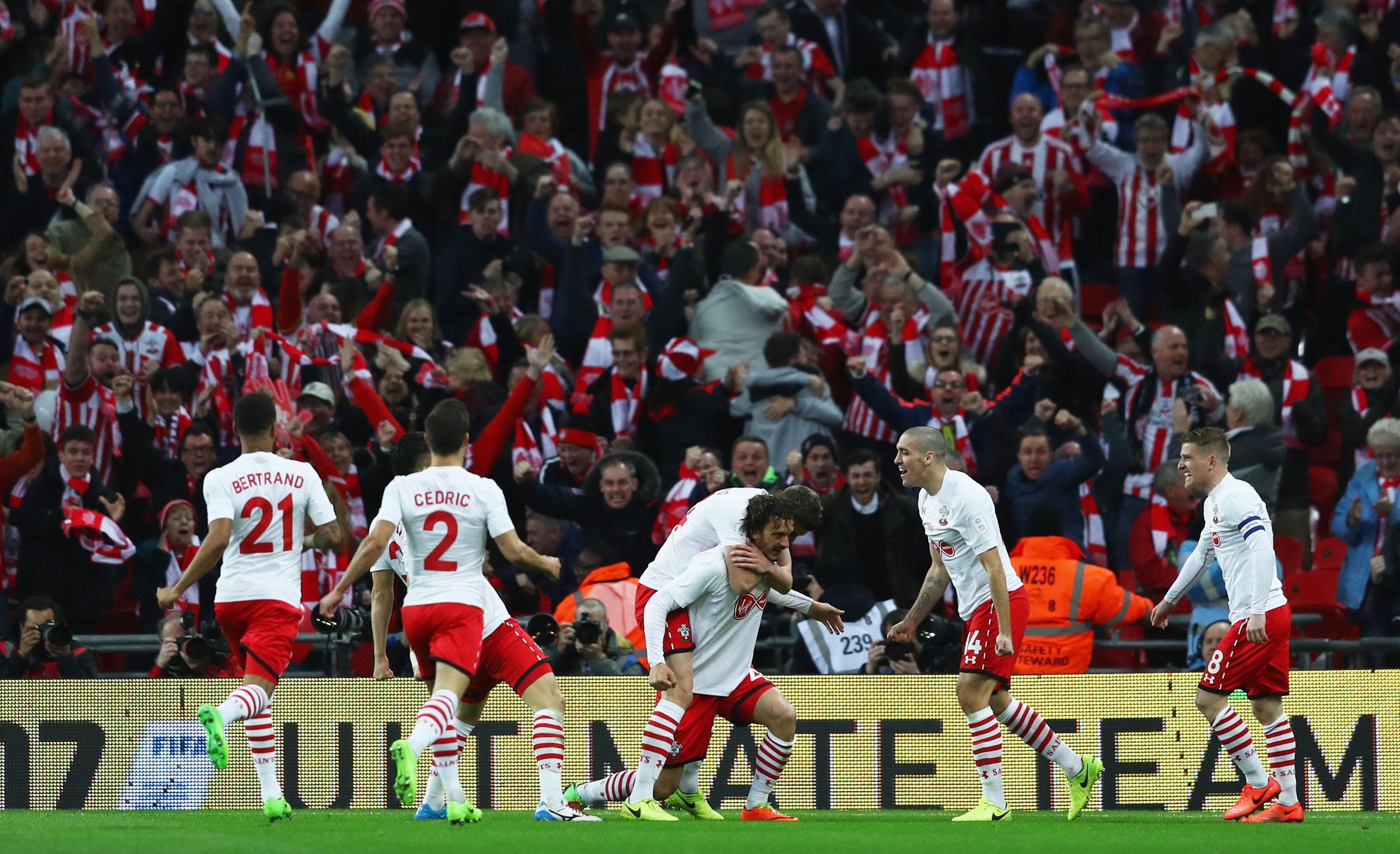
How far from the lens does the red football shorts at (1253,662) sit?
1076 centimetres

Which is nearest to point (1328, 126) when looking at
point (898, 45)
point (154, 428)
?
point (898, 45)

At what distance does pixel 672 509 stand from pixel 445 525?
172 inches

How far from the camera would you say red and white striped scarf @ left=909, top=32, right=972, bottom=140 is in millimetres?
19703

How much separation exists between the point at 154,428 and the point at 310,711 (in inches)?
134

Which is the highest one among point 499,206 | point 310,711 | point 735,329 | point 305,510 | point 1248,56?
point 1248,56

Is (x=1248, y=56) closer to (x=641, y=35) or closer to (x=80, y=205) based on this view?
(x=641, y=35)

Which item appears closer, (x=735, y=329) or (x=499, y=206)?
(x=735, y=329)

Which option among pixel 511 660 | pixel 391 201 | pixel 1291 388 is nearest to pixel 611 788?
pixel 511 660

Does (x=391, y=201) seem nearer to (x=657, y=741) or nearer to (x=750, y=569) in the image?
(x=750, y=569)

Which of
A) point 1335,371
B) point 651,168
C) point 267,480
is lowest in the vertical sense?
point 267,480

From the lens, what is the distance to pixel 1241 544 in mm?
10828

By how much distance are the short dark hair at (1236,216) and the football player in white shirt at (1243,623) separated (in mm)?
6374

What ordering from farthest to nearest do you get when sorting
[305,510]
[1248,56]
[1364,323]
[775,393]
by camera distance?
1. [1248,56]
2. [1364,323]
3. [775,393]
4. [305,510]

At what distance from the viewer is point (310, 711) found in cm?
1302
